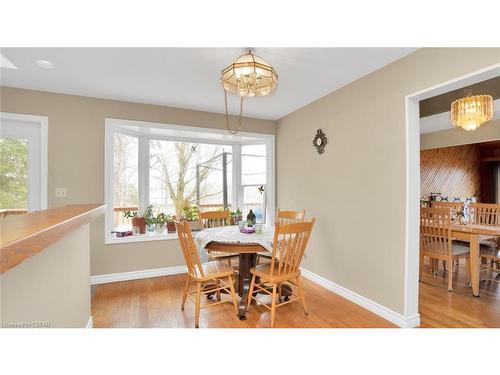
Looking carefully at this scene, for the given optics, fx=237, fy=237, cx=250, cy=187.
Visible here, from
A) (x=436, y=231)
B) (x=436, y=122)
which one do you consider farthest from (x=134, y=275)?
(x=436, y=122)

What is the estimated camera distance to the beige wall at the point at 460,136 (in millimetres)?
4238

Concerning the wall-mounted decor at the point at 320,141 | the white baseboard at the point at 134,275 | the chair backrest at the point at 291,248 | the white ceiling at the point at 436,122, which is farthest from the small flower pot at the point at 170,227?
the white ceiling at the point at 436,122

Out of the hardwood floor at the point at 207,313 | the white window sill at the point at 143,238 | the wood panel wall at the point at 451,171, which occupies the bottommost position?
the hardwood floor at the point at 207,313

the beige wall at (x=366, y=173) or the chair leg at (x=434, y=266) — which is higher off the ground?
the beige wall at (x=366, y=173)

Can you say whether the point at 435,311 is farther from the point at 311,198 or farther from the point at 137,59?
the point at 137,59

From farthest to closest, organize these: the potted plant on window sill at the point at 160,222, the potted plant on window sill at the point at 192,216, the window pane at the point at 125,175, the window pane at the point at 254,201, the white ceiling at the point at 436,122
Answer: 1. the window pane at the point at 254,201
2. the white ceiling at the point at 436,122
3. the potted plant on window sill at the point at 192,216
4. the potted plant on window sill at the point at 160,222
5. the window pane at the point at 125,175

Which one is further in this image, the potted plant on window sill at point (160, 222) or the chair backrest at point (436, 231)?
the potted plant on window sill at point (160, 222)

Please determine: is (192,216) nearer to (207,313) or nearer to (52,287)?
(207,313)

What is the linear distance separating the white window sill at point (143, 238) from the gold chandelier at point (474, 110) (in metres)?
4.11

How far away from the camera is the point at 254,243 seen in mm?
2207

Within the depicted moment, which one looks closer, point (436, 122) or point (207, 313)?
point (207, 313)

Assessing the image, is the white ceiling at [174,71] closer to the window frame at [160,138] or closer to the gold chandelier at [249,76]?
the gold chandelier at [249,76]

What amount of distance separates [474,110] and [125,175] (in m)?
4.61

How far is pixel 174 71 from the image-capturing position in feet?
8.00
